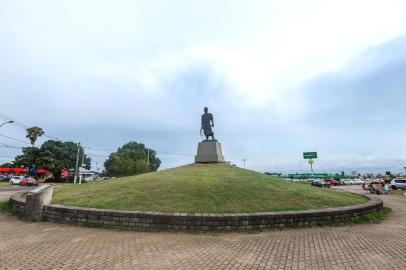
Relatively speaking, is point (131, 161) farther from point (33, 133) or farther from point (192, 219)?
point (192, 219)

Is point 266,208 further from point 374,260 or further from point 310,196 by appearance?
point 374,260

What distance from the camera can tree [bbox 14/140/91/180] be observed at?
186 feet

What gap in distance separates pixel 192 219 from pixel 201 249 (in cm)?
209

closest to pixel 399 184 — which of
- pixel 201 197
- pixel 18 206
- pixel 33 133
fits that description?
pixel 201 197

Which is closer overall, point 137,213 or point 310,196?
point 137,213

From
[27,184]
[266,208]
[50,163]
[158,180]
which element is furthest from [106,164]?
[266,208]

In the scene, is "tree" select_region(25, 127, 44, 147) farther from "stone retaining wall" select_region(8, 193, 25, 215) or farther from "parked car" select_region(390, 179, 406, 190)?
"parked car" select_region(390, 179, 406, 190)

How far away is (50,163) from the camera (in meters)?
56.8

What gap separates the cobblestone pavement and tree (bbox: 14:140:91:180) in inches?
2044

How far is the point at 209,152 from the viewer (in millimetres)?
22438

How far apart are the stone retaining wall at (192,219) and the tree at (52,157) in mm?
50262

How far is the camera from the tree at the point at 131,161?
61.1 metres

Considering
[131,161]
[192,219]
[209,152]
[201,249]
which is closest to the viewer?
[201,249]

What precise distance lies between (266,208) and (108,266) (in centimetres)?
635
